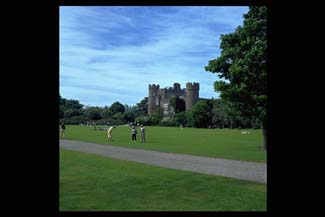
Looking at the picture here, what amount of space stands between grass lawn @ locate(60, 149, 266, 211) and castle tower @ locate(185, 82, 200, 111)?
9434cm

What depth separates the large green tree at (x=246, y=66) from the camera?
19281mm

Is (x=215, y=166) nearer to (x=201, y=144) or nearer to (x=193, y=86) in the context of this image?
(x=201, y=144)

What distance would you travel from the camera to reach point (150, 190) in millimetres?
8867

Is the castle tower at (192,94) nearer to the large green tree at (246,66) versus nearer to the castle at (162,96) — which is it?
the castle at (162,96)

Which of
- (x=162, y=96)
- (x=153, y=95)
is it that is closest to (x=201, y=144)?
(x=162, y=96)

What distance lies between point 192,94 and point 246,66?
88012mm

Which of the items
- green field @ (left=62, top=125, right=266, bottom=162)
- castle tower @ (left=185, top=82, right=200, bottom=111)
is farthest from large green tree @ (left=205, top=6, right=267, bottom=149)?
castle tower @ (left=185, top=82, right=200, bottom=111)

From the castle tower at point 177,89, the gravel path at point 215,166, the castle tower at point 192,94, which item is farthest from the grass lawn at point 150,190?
the castle tower at point 177,89

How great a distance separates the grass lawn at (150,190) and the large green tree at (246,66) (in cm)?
913
